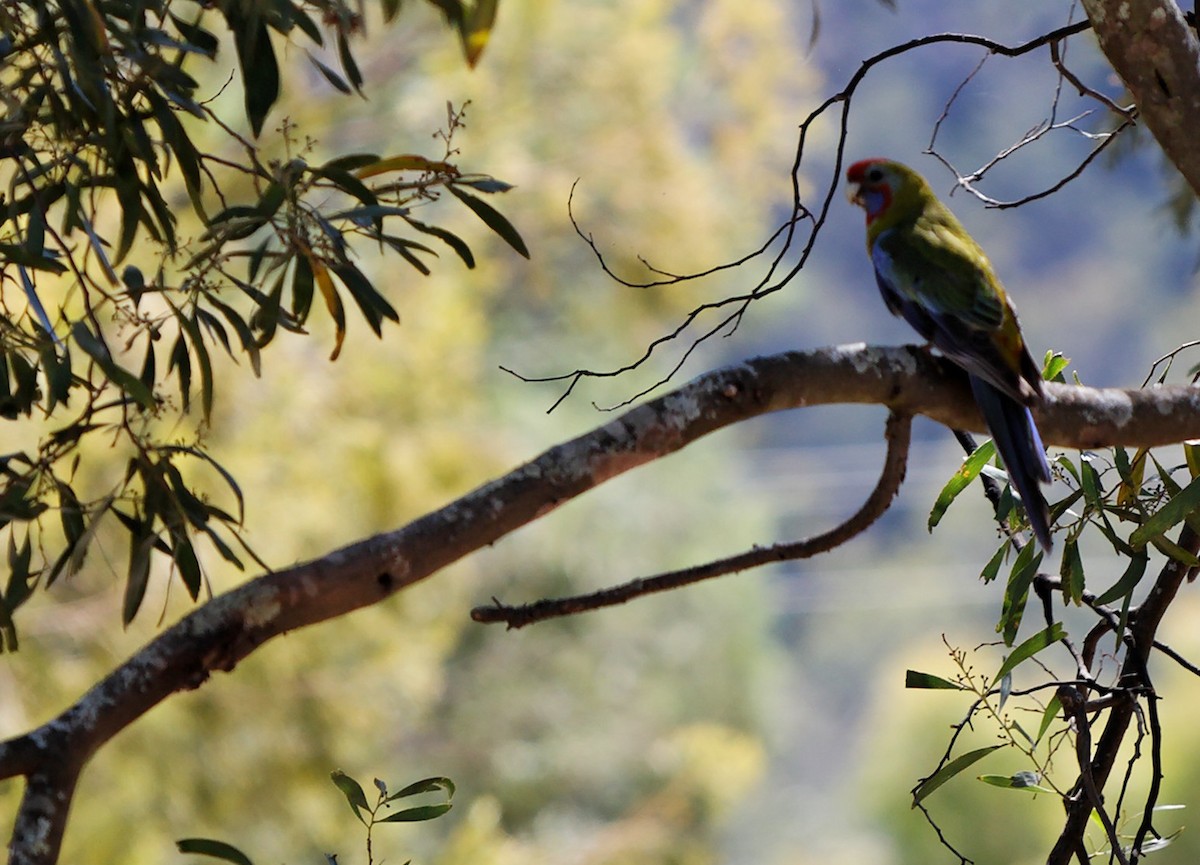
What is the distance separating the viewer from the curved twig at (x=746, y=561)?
131cm

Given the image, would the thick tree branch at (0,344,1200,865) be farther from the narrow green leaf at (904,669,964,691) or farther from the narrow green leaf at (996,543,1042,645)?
the narrow green leaf at (904,669,964,691)

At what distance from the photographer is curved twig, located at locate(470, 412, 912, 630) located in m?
1.31

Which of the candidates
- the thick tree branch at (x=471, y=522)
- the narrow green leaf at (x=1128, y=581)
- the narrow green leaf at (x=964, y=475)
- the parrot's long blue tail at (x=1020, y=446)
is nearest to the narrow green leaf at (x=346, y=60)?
the thick tree branch at (x=471, y=522)

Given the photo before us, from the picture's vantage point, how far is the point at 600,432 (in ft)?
3.76

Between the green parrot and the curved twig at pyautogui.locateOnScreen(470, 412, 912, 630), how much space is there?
139 millimetres

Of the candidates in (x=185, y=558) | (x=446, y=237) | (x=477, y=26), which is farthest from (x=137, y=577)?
(x=477, y=26)

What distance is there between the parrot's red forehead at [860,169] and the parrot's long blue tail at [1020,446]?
3.11 ft

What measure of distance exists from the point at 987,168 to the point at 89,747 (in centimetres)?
121

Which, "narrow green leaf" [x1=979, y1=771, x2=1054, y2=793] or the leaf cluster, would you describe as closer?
the leaf cluster

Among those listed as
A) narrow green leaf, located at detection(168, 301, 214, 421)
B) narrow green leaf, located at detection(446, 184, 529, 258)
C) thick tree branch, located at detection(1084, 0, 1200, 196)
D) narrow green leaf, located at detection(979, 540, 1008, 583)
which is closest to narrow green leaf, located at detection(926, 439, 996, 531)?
narrow green leaf, located at detection(979, 540, 1008, 583)

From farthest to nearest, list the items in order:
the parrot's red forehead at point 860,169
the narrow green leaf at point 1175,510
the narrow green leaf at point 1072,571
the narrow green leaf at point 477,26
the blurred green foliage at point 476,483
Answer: the blurred green foliage at point 476,483 < the parrot's red forehead at point 860,169 < the narrow green leaf at point 1072,571 < the narrow green leaf at point 1175,510 < the narrow green leaf at point 477,26

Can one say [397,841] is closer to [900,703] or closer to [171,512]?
[900,703]

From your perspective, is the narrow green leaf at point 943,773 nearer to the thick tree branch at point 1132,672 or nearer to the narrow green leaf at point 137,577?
the thick tree branch at point 1132,672

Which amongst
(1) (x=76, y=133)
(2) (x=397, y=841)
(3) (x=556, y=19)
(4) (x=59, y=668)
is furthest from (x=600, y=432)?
(3) (x=556, y=19)
